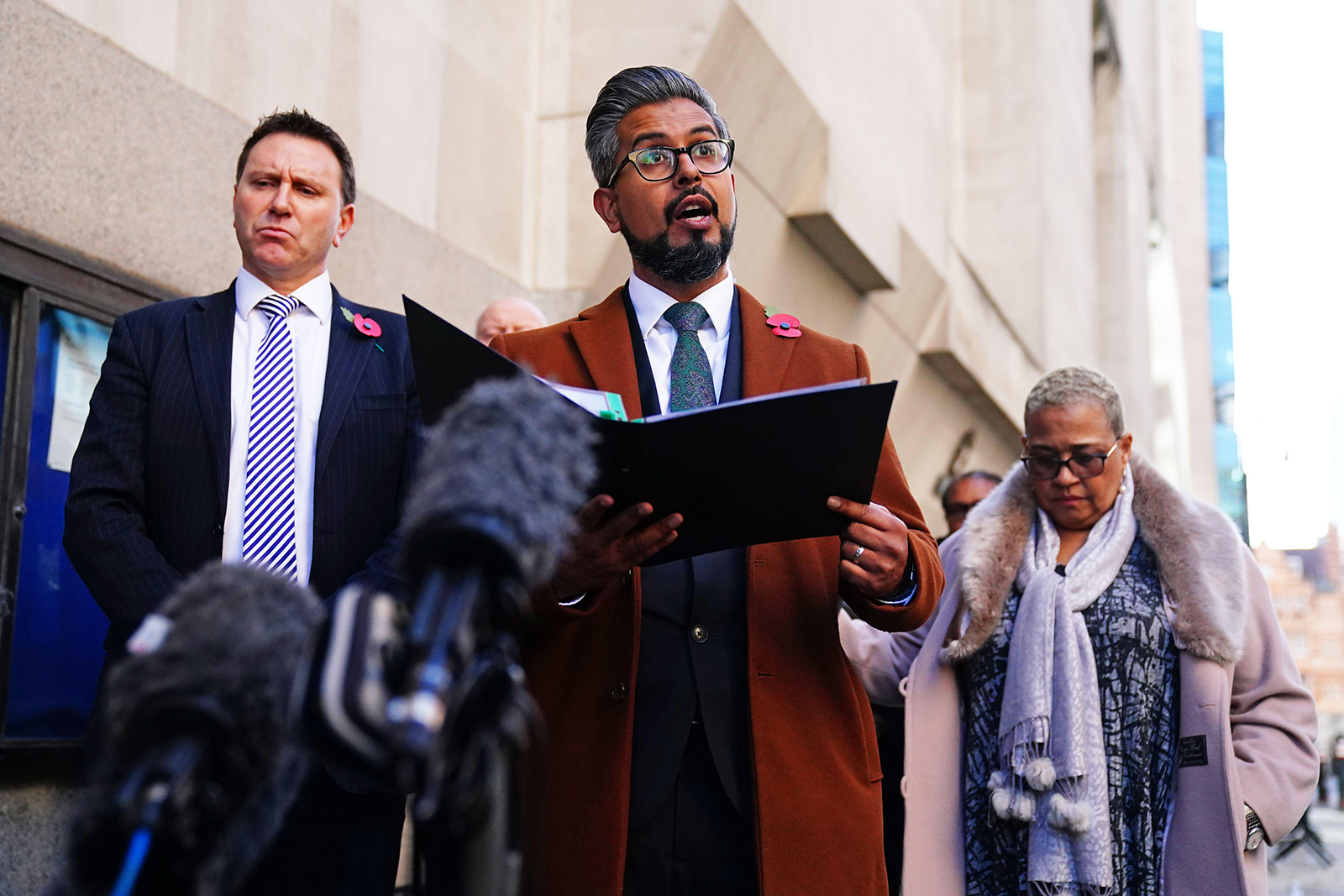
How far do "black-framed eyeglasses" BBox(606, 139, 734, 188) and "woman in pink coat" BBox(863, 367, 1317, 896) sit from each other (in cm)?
152

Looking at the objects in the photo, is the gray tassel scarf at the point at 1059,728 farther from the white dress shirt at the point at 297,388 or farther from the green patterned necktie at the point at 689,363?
the white dress shirt at the point at 297,388

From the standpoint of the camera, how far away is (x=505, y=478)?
1.29 metres

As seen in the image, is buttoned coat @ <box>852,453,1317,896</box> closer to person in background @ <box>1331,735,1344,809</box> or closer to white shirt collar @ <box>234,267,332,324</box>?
white shirt collar @ <box>234,267,332,324</box>

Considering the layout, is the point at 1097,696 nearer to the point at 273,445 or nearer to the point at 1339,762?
the point at 273,445

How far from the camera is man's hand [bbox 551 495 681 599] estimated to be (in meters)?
2.14

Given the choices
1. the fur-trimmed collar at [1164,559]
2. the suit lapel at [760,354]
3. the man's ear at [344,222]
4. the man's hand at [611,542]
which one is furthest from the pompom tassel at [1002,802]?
the man's ear at [344,222]

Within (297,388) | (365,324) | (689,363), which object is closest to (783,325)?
(689,363)

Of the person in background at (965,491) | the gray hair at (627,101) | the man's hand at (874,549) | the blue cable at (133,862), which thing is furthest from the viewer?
the person in background at (965,491)

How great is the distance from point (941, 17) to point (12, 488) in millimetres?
12679

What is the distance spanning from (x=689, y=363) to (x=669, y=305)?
0.18 metres

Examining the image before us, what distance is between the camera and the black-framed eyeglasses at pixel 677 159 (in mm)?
2908

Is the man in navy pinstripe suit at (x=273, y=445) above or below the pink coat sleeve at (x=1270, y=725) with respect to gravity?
above

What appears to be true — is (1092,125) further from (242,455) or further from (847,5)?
(242,455)

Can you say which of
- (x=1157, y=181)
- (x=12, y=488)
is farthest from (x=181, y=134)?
(x=1157, y=181)
